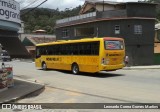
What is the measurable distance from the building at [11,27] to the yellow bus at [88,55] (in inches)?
275

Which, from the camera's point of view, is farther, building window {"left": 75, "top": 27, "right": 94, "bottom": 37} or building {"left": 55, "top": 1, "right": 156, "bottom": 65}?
building window {"left": 75, "top": 27, "right": 94, "bottom": 37}

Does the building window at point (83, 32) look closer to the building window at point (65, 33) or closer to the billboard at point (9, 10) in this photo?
the building window at point (65, 33)

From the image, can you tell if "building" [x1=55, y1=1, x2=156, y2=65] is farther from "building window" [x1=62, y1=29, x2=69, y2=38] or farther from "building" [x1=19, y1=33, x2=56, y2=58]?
"building" [x1=19, y1=33, x2=56, y2=58]

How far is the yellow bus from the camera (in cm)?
2320

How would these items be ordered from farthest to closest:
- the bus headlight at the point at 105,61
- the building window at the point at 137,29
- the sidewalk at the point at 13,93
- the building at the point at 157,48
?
1. the building at the point at 157,48
2. the building window at the point at 137,29
3. the bus headlight at the point at 105,61
4. the sidewalk at the point at 13,93

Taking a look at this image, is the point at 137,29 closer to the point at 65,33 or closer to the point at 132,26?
the point at 132,26

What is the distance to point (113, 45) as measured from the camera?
936 inches

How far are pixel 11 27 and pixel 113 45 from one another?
1025cm

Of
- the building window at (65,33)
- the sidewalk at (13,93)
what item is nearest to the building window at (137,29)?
the building window at (65,33)

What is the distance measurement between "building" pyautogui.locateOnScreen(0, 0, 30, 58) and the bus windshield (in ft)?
24.1

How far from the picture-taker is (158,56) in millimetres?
44938

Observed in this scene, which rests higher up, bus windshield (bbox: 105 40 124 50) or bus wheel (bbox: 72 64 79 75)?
bus windshield (bbox: 105 40 124 50)

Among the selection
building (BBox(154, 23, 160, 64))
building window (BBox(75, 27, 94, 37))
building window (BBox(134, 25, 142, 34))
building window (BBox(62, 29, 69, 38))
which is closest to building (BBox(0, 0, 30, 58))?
building window (BBox(134, 25, 142, 34))

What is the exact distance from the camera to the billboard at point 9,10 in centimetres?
1398
